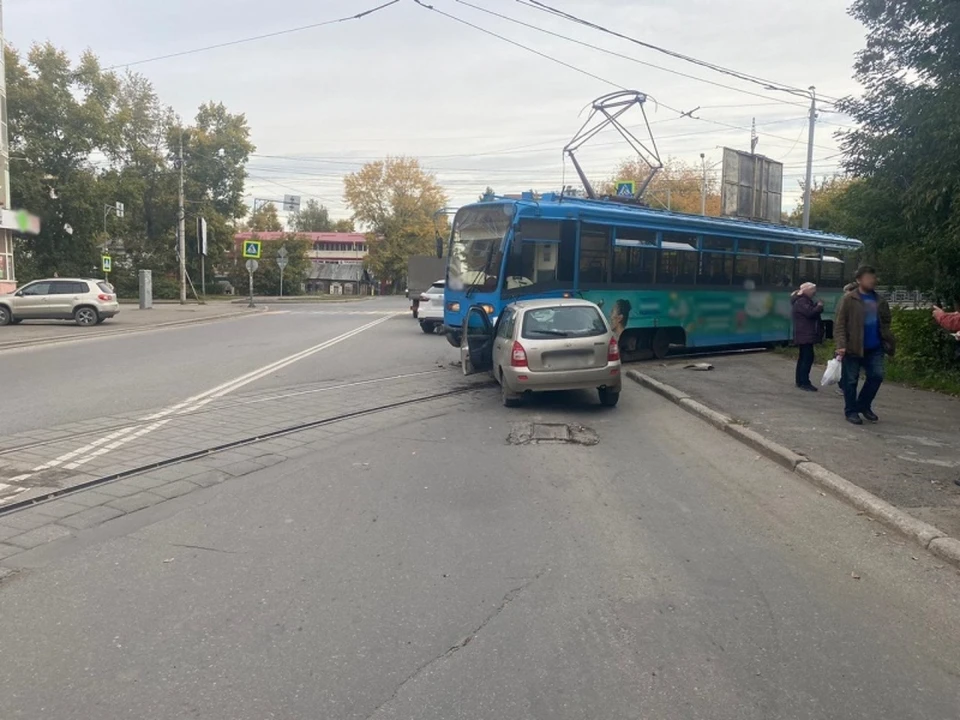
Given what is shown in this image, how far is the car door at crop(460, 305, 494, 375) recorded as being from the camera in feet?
42.8

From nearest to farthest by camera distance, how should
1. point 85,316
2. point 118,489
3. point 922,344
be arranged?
point 118,489, point 922,344, point 85,316

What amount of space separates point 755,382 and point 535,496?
305 inches

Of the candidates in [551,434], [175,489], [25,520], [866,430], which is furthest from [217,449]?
[866,430]

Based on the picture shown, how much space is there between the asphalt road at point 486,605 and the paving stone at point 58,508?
0.50 meters

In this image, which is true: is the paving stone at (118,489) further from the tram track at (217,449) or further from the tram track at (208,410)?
the tram track at (208,410)

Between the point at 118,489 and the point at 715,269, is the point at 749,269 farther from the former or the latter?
the point at 118,489

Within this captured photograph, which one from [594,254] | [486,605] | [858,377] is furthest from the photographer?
[594,254]

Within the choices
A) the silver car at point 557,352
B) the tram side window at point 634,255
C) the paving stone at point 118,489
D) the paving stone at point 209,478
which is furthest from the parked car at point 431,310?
the paving stone at point 118,489

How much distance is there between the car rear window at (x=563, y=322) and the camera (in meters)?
10.4

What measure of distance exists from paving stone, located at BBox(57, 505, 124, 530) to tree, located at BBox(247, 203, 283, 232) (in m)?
101

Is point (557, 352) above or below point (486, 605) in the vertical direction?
above

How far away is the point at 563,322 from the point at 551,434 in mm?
2158

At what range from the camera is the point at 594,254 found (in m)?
14.9

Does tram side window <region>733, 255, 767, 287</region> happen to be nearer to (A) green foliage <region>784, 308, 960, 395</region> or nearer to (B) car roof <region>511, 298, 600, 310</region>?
(A) green foliage <region>784, 308, 960, 395</region>
